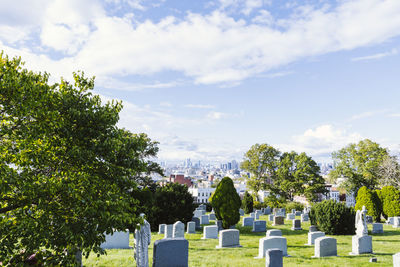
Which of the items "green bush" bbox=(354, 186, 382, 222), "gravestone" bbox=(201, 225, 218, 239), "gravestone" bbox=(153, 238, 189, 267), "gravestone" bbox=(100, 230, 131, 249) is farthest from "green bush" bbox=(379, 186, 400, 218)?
"gravestone" bbox=(153, 238, 189, 267)

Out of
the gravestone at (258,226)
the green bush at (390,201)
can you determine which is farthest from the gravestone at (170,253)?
the green bush at (390,201)

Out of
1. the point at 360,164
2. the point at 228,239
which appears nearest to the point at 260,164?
the point at 360,164

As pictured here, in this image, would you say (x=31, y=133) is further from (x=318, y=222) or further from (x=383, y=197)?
(x=383, y=197)

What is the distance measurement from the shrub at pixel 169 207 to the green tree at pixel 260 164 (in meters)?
27.8

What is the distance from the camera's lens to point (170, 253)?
9.77 meters

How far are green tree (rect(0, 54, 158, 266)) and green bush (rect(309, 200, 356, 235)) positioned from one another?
16527 mm

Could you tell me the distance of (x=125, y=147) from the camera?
817 cm

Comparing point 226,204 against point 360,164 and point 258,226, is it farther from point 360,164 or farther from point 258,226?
point 360,164

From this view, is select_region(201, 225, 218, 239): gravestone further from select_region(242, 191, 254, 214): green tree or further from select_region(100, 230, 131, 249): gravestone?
select_region(242, 191, 254, 214): green tree

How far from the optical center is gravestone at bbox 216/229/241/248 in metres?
15.0

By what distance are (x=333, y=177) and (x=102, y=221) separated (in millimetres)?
45321

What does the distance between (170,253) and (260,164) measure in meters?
41.5

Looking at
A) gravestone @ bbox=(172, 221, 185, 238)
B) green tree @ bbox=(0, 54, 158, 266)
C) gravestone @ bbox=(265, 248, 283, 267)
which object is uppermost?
green tree @ bbox=(0, 54, 158, 266)

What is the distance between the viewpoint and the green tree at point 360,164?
41969mm
